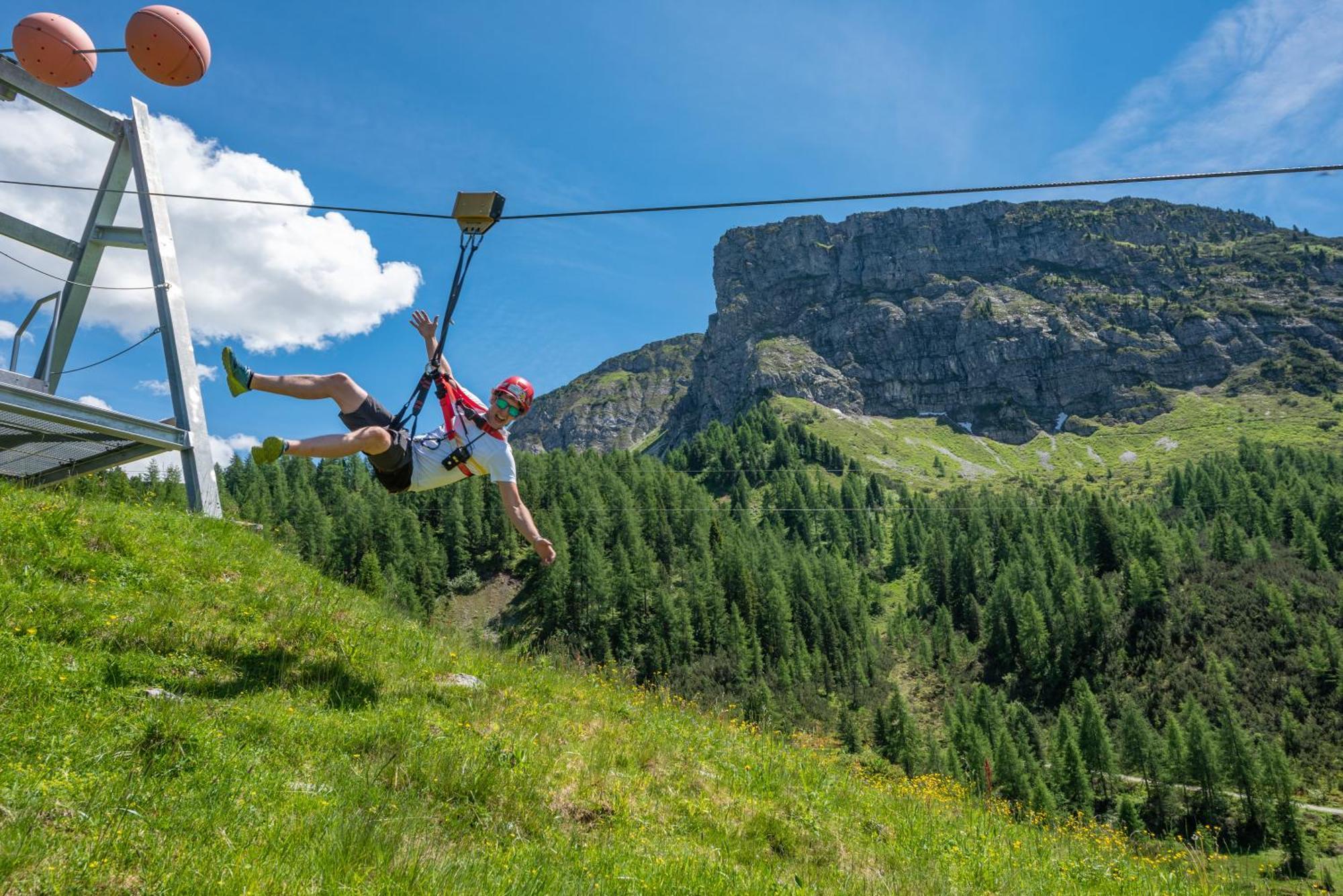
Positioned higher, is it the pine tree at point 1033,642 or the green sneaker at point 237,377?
the green sneaker at point 237,377

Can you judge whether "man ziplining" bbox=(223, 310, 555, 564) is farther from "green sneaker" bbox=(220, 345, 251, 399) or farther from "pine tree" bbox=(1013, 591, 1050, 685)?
"pine tree" bbox=(1013, 591, 1050, 685)

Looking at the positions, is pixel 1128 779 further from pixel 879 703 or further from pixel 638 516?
pixel 638 516

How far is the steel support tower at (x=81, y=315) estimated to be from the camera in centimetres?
1270

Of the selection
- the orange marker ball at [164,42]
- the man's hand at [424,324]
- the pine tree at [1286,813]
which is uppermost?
the orange marker ball at [164,42]

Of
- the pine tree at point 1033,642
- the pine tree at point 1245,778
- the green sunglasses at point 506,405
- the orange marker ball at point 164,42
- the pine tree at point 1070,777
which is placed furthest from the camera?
the pine tree at point 1033,642

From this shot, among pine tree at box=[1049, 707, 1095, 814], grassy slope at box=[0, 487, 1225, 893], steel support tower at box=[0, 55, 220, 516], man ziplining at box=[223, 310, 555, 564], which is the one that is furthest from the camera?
pine tree at box=[1049, 707, 1095, 814]

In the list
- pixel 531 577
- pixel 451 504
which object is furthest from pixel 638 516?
pixel 451 504

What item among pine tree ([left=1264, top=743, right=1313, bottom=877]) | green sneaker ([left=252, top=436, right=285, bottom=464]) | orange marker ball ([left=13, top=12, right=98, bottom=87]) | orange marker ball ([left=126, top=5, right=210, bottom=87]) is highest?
orange marker ball ([left=13, top=12, right=98, bottom=87])

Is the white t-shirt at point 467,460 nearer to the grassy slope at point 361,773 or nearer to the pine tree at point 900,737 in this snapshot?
the grassy slope at point 361,773

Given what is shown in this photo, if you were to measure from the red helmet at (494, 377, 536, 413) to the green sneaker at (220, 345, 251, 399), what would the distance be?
264 centimetres

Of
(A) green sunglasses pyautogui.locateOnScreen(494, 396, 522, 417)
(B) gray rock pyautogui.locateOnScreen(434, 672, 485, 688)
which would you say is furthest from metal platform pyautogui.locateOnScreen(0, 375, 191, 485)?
(B) gray rock pyautogui.locateOnScreen(434, 672, 485, 688)

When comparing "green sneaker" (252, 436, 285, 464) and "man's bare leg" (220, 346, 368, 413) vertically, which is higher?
"man's bare leg" (220, 346, 368, 413)

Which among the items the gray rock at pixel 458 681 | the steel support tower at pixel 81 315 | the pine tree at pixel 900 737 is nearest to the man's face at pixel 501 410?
the gray rock at pixel 458 681

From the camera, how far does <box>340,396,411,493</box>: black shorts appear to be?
8086 mm
